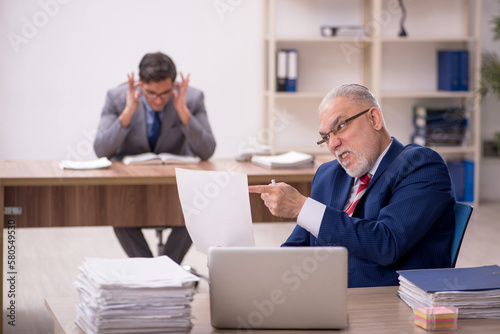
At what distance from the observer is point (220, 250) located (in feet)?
4.53

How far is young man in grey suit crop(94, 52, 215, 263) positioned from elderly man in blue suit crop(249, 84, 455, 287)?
168 centimetres

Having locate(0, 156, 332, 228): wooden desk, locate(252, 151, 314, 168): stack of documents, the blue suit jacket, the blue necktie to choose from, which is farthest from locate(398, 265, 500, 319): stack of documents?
the blue necktie

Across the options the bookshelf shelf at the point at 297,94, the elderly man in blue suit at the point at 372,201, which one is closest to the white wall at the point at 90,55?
the bookshelf shelf at the point at 297,94

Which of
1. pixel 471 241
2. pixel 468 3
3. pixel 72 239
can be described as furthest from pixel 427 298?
pixel 468 3

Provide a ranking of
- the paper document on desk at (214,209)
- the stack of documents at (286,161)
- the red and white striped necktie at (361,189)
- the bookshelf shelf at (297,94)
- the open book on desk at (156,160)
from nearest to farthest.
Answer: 1. the paper document on desk at (214,209)
2. the red and white striped necktie at (361,189)
3. the stack of documents at (286,161)
4. the open book on desk at (156,160)
5. the bookshelf shelf at (297,94)

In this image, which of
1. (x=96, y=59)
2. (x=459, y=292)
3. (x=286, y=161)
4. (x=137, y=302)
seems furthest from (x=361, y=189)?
(x=96, y=59)

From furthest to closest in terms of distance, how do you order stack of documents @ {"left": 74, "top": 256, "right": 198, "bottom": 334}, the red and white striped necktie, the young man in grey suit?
the young man in grey suit
the red and white striped necktie
stack of documents @ {"left": 74, "top": 256, "right": 198, "bottom": 334}

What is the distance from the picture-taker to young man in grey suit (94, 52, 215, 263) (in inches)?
144

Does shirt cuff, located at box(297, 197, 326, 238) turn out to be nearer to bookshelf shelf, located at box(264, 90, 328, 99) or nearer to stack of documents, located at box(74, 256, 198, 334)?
stack of documents, located at box(74, 256, 198, 334)

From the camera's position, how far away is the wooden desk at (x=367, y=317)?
1424 mm

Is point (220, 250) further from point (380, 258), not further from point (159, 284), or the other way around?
point (380, 258)

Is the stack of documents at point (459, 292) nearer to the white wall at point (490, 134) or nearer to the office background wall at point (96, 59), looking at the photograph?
the office background wall at point (96, 59)

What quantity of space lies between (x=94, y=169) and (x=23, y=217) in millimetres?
389

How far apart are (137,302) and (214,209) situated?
1.63 ft
